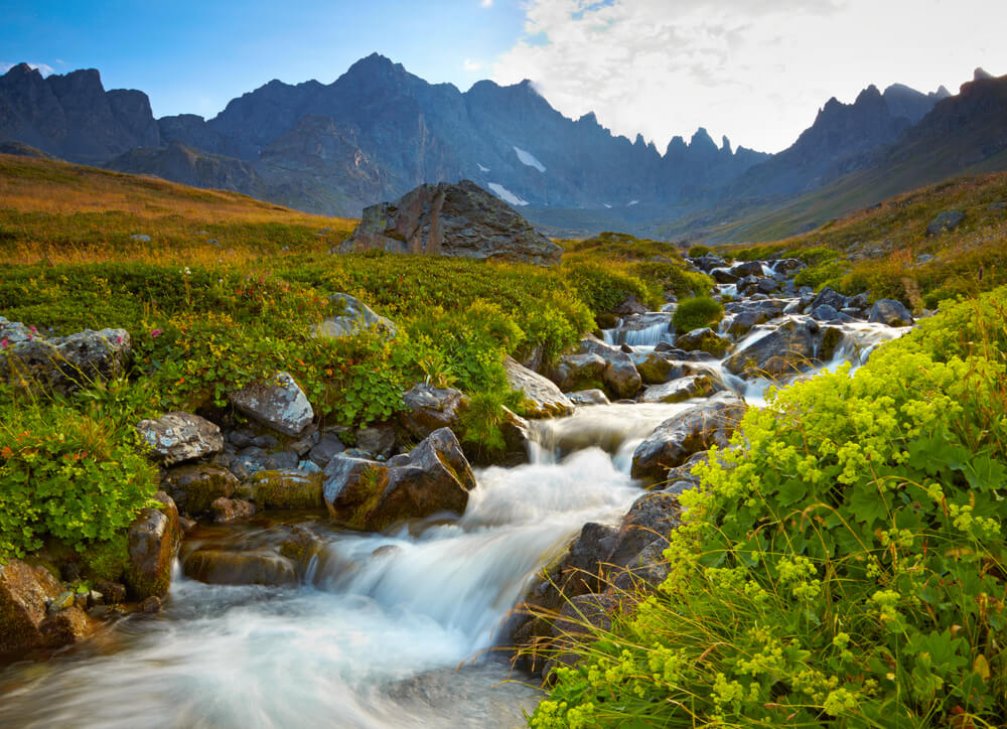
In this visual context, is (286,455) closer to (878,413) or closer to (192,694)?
(192,694)

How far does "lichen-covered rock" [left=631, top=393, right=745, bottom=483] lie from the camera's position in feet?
25.8

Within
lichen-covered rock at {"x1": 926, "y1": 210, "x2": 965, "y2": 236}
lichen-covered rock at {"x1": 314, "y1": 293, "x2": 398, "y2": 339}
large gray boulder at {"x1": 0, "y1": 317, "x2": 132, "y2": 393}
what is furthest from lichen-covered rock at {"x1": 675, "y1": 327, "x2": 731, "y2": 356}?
lichen-covered rock at {"x1": 926, "y1": 210, "x2": 965, "y2": 236}

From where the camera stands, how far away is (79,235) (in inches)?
Answer: 1166

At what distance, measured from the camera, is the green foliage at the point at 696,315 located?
19.7m

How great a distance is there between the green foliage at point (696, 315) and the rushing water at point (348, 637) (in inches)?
453

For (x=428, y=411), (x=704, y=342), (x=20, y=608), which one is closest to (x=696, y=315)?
(x=704, y=342)

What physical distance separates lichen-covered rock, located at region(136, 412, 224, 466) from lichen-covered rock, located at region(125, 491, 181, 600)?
1.43m

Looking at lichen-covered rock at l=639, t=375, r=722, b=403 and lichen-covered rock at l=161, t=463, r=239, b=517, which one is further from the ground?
lichen-covered rock at l=161, t=463, r=239, b=517

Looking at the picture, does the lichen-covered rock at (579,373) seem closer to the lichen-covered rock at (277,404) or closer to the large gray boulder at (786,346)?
the large gray boulder at (786,346)

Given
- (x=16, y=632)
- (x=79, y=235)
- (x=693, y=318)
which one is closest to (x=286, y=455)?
(x=16, y=632)

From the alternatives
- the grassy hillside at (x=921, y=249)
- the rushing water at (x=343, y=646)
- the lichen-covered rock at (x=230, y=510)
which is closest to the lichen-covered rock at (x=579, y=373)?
the rushing water at (x=343, y=646)

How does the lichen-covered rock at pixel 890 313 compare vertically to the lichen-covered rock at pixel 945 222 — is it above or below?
below

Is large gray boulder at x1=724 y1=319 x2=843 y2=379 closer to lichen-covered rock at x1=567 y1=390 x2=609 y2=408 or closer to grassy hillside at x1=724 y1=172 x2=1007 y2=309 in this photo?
grassy hillside at x1=724 y1=172 x2=1007 y2=309

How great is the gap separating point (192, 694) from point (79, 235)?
33.2 metres
